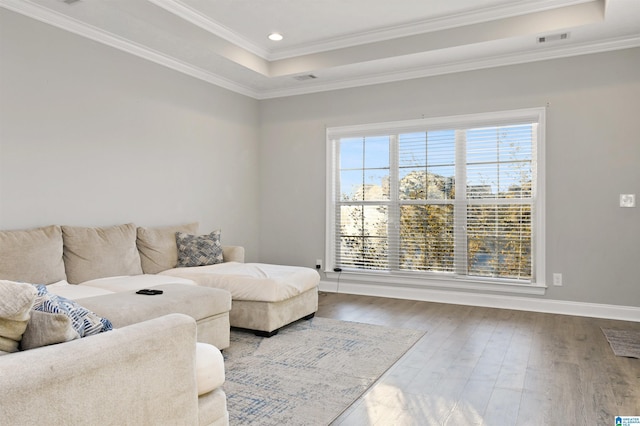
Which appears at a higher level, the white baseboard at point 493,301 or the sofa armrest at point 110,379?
the sofa armrest at point 110,379

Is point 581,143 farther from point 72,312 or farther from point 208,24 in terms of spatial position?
point 72,312

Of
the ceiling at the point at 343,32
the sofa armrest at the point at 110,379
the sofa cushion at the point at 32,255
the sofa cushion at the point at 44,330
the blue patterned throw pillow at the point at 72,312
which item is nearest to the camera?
the sofa armrest at the point at 110,379

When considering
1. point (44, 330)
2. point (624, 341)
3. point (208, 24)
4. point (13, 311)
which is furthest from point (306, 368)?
point (208, 24)

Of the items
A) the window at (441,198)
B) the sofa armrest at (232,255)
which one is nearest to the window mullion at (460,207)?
the window at (441,198)

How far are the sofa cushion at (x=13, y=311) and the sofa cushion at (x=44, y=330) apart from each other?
0.08 feet

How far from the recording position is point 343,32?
4.69 meters

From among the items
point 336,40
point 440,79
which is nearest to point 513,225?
point 440,79

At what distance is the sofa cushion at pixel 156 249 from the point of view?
429 centimetres

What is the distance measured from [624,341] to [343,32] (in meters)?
3.81

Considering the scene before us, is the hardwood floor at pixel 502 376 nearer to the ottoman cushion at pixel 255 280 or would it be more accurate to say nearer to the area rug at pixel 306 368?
the area rug at pixel 306 368

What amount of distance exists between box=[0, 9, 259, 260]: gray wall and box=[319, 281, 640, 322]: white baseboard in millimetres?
1707

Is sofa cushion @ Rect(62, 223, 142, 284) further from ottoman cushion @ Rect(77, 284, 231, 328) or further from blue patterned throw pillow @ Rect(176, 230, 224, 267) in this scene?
ottoman cushion @ Rect(77, 284, 231, 328)

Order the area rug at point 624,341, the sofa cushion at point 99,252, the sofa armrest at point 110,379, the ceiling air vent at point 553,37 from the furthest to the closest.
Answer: the ceiling air vent at point 553,37, the sofa cushion at point 99,252, the area rug at point 624,341, the sofa armrest at point 110,379

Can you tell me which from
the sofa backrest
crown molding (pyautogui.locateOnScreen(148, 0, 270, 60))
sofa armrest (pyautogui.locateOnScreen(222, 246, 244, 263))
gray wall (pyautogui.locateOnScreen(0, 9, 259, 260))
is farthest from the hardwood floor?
crown molding (pyautogui.locateOnScreen(148, 0, 270, 60))
